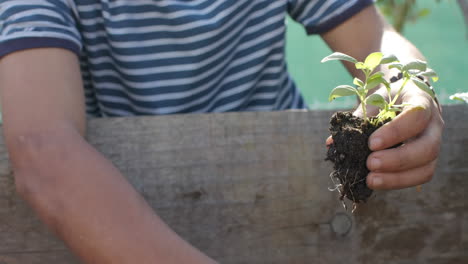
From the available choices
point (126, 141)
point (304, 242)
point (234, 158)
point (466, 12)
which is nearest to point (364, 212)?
point (304, 242)

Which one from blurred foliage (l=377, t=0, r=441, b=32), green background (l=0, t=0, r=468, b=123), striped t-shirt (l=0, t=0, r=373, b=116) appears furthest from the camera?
green background (l=0, t=0, r=468, b=123)

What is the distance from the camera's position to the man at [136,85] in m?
0.77

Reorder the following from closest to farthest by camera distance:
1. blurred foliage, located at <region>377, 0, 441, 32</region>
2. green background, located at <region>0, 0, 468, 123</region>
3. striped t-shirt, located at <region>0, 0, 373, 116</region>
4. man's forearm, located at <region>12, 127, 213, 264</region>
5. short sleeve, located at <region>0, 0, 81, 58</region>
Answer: man's forearm, located at <region>12, 127, 213, 264</region> → short sleeve, located at <region>0, 0, 81, 58</region> → striped t-shirt, located at <region>0, 0, 373, 116</region> → blurred foliage, located at <region>377, 0, 441, 32</region> → green background, located at <region>0, 0, 468, 123</region>

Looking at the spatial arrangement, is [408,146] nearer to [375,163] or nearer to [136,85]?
[375,163]

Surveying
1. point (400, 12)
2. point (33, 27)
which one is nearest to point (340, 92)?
point (33, 27)

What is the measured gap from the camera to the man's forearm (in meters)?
0.75

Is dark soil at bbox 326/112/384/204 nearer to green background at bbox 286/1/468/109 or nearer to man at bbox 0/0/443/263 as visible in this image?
man at bbox 0/0/443/263

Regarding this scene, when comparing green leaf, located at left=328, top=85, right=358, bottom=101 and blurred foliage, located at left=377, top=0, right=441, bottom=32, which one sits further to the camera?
blurred foliage, located at left=377, top=0, right=441, bottom=32

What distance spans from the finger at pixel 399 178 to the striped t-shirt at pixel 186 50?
452 mm

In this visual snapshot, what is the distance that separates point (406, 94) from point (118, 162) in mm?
487

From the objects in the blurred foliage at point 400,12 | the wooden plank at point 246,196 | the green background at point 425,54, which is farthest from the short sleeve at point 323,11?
the green background at point 425,54

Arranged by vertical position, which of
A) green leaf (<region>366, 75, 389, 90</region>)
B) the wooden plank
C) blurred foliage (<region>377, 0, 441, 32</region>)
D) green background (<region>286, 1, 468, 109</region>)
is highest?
green leaf (<region>366, 75, 389, 90</region>)

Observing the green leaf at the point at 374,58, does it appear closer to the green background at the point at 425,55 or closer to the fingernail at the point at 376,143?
the fingernail at the point at 376,143

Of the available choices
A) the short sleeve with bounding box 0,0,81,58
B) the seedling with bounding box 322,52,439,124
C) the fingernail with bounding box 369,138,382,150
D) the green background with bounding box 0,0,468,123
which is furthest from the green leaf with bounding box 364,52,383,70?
the green background with bounding box 0,0,468,123
